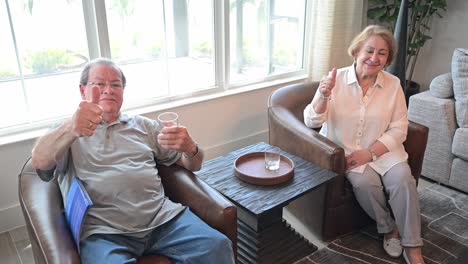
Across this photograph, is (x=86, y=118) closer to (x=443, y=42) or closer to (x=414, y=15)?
(x=414, y=15)

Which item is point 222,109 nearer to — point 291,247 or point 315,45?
point 315,45

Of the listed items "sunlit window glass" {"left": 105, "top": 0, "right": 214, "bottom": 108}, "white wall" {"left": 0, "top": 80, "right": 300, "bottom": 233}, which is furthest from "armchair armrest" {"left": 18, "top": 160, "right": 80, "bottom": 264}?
"sunlit window glass" {"left": 105, "top": 0, "right": 214, "bottom": 108}

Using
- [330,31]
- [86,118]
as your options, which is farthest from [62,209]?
[330,31]

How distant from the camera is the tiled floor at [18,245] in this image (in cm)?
209

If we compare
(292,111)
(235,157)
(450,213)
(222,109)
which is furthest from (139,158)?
(450,213)

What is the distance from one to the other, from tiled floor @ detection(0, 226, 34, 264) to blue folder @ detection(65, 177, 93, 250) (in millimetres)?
788

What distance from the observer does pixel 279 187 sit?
1.83 metres

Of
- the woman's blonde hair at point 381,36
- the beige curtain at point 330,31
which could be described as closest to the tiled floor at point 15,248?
the woman's blonde hair at point 381,36

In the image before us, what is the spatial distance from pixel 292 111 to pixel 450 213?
1.09 metres

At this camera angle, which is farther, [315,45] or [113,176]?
[315,45]

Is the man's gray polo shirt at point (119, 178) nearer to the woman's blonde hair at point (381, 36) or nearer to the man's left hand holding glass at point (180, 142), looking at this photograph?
the man's left hand holding glass at point (180, 142)

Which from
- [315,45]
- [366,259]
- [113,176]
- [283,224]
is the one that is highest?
[315,45]

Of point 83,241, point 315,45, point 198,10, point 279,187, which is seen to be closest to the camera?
point 83,241

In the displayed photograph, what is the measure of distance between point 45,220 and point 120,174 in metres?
0.30
